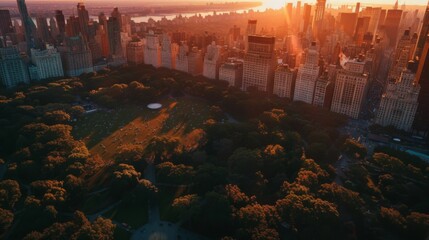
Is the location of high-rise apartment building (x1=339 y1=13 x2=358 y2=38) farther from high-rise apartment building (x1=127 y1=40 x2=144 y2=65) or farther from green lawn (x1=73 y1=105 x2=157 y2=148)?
green lawn (x1=73 y1=105 x2=157 y2=148)

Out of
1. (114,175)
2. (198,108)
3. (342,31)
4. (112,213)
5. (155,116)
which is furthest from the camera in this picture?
(342,31)

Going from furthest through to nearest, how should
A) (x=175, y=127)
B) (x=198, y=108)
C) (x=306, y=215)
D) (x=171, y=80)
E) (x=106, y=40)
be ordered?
(x=106, y=40) < (x=171, y=80) < (x=198, y=108) < (x=175, y=127) < (x=306, y=215)

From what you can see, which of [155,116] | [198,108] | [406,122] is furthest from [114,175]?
[406,122]

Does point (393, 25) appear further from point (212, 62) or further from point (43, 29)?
point (43, 29)

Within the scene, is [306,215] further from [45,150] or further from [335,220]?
[45,150]

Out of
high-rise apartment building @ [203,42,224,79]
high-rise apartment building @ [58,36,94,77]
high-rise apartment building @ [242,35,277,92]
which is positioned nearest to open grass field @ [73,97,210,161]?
high-rise apartment building @ [203,42,224,79]

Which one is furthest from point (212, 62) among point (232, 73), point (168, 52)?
point (168, 52)
